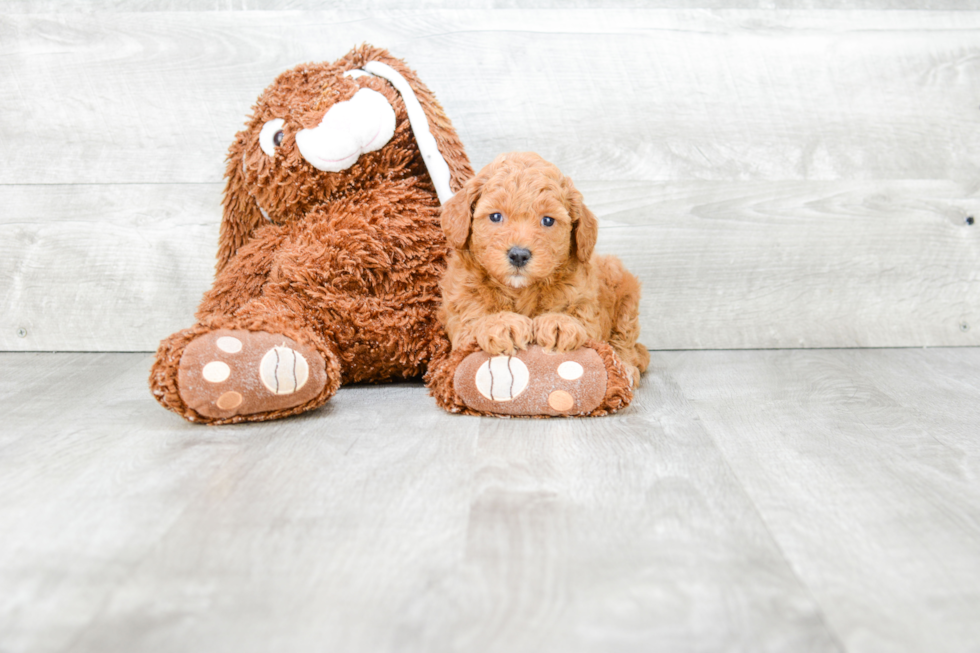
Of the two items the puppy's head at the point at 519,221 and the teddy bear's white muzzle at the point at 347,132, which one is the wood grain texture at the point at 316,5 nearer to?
the teddy bear's white muzzle at the point at 347,132

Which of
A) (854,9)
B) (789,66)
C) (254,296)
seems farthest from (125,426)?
(854,9)

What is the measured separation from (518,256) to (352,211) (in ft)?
1.09

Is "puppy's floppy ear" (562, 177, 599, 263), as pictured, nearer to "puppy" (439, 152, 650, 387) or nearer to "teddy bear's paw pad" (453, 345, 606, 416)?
"puppy" (439, 152, 650, 387)

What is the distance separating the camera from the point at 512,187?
1086 millimetres

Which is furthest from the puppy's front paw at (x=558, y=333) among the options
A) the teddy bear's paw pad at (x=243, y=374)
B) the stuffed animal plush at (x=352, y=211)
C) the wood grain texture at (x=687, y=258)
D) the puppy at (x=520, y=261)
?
the wood grain texture at (x=687, y=258)

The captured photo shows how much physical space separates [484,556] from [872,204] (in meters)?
1.25

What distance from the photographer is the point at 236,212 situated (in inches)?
54.5

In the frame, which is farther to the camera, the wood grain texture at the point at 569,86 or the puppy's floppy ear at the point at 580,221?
the wood grain texture at the point at 569,86

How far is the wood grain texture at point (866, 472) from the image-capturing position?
2.14 feet

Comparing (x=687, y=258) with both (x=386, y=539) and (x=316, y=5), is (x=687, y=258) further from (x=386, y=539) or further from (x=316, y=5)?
(x=386, y=539)

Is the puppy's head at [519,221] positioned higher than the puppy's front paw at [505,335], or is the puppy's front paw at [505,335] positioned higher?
the puppy's head at [519,221]

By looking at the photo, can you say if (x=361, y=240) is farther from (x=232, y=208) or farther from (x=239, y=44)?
(x=239, y=44)

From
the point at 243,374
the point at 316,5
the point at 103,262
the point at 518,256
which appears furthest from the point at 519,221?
the point at 103,262

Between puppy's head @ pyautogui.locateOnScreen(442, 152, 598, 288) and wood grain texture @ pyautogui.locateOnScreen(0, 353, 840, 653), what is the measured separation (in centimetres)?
22
